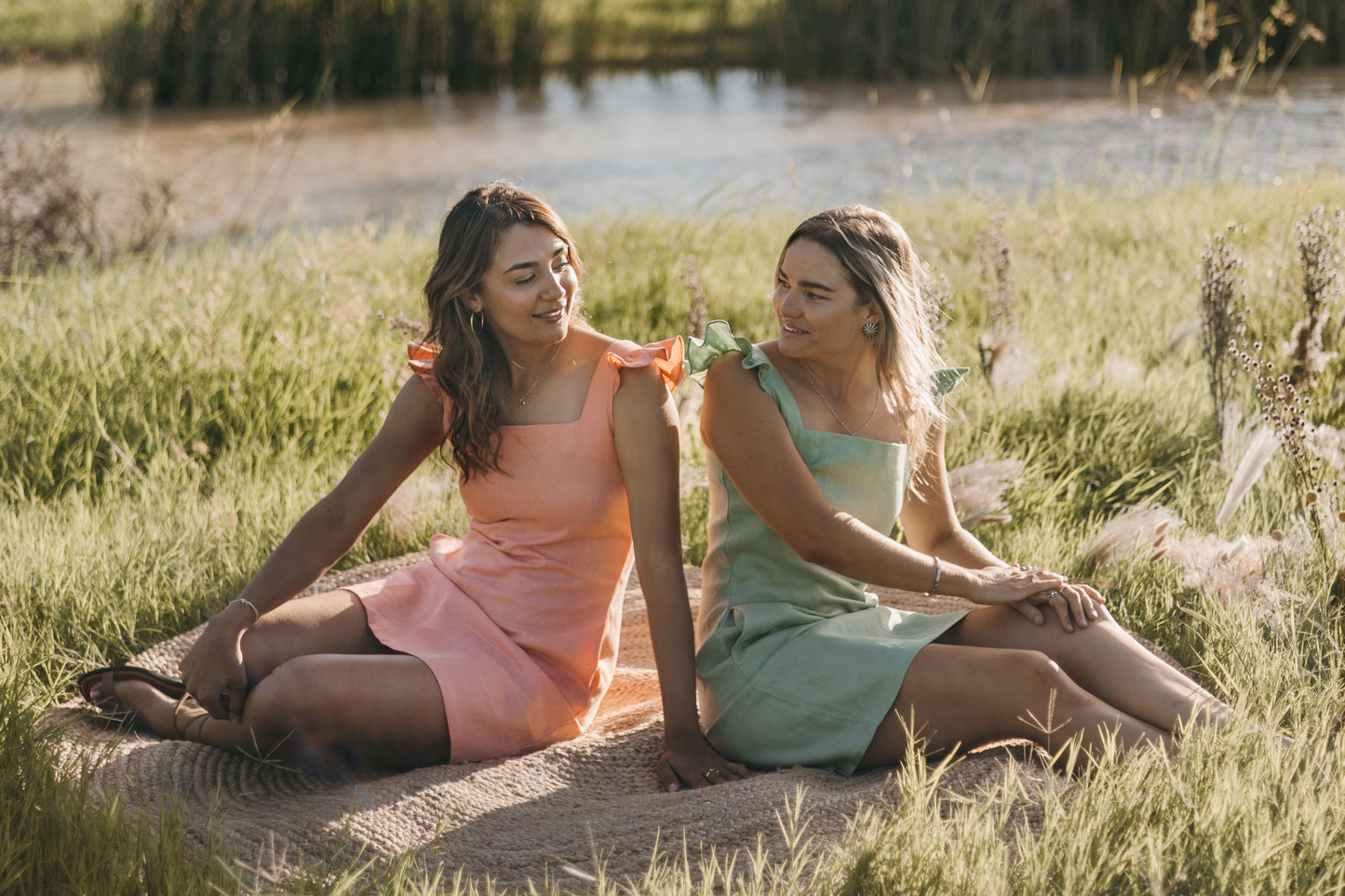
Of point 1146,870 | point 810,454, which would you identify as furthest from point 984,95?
point 1146,870

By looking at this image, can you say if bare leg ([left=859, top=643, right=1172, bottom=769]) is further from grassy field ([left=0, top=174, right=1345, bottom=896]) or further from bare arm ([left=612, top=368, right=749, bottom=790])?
bare arm ([left=612, top=368, right=749, bottom=790])

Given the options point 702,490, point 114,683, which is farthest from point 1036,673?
point 114,683

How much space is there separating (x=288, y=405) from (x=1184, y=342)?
132 inches

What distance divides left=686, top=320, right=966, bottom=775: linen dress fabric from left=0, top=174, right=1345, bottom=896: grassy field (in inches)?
11.8

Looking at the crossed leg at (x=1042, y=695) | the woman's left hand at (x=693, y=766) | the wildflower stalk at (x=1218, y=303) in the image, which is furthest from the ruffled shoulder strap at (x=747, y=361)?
the wildflower stalk at (x=1218, y=303)

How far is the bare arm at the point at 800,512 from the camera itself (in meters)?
2.44

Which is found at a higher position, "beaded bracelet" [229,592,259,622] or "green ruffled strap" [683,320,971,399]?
"green ruffled strap" [683,320,971,399]

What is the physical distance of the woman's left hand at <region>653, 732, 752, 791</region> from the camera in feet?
7.77

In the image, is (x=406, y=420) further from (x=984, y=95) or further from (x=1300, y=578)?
(x=984, y=95)

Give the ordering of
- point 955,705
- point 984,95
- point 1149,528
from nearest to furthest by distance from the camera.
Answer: point 955,705 < point 1149,528 < point 984,95

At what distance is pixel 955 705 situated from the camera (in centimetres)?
231

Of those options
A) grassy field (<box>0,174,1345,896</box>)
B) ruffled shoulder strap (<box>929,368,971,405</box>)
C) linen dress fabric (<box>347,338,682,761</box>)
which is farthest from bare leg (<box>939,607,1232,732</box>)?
linen dress fabric (<box>347,338,682,761</box>)

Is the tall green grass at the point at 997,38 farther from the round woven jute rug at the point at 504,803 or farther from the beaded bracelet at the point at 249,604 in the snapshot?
the beaded bracelet at the point at 249,604

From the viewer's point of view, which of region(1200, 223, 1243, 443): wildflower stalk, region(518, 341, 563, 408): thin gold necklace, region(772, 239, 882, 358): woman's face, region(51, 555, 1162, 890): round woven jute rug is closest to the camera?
region(51, 555, 1162, 890): round woven jute rug
